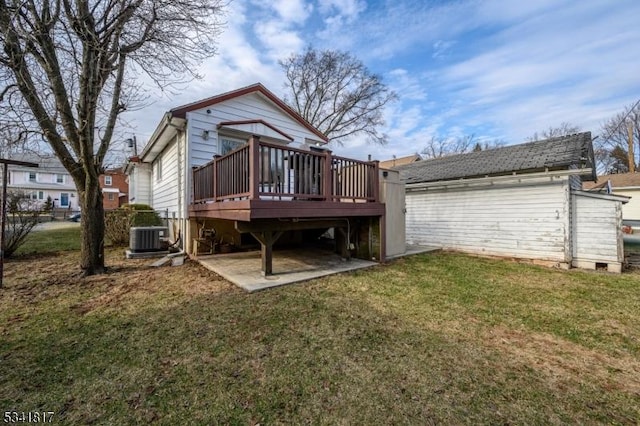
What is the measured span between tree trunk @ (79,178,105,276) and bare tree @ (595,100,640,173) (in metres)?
30.5

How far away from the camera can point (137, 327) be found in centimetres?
320

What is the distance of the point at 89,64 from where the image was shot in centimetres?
511

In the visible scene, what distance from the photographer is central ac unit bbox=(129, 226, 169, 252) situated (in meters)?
7.12

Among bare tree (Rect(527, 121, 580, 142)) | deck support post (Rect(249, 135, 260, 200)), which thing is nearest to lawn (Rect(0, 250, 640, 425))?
deck support post (Rect(249, 135, 260, 200))

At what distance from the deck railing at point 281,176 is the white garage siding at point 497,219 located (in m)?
3.94

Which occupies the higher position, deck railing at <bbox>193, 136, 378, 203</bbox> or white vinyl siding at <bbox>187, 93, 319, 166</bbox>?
white vinyl siding at <bbox>187, 93, 319, 166</bbox>

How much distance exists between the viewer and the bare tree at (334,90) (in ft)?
70.1

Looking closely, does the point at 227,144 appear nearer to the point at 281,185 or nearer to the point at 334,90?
the point at 281,185

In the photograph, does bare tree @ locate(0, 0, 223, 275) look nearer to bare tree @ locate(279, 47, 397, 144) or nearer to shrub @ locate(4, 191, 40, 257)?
shrub @ locate(4, 191, 40, 257)

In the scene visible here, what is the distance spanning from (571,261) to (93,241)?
35.2ft

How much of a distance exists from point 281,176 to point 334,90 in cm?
1912

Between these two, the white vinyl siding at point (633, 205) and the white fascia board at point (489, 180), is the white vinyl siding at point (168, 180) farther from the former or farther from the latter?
the white vinyl siding at point (633, 205)

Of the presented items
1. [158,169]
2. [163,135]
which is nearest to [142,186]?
[158,169]

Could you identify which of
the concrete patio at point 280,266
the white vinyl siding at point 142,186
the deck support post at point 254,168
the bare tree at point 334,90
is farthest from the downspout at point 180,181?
the bare tree at point 334,90
